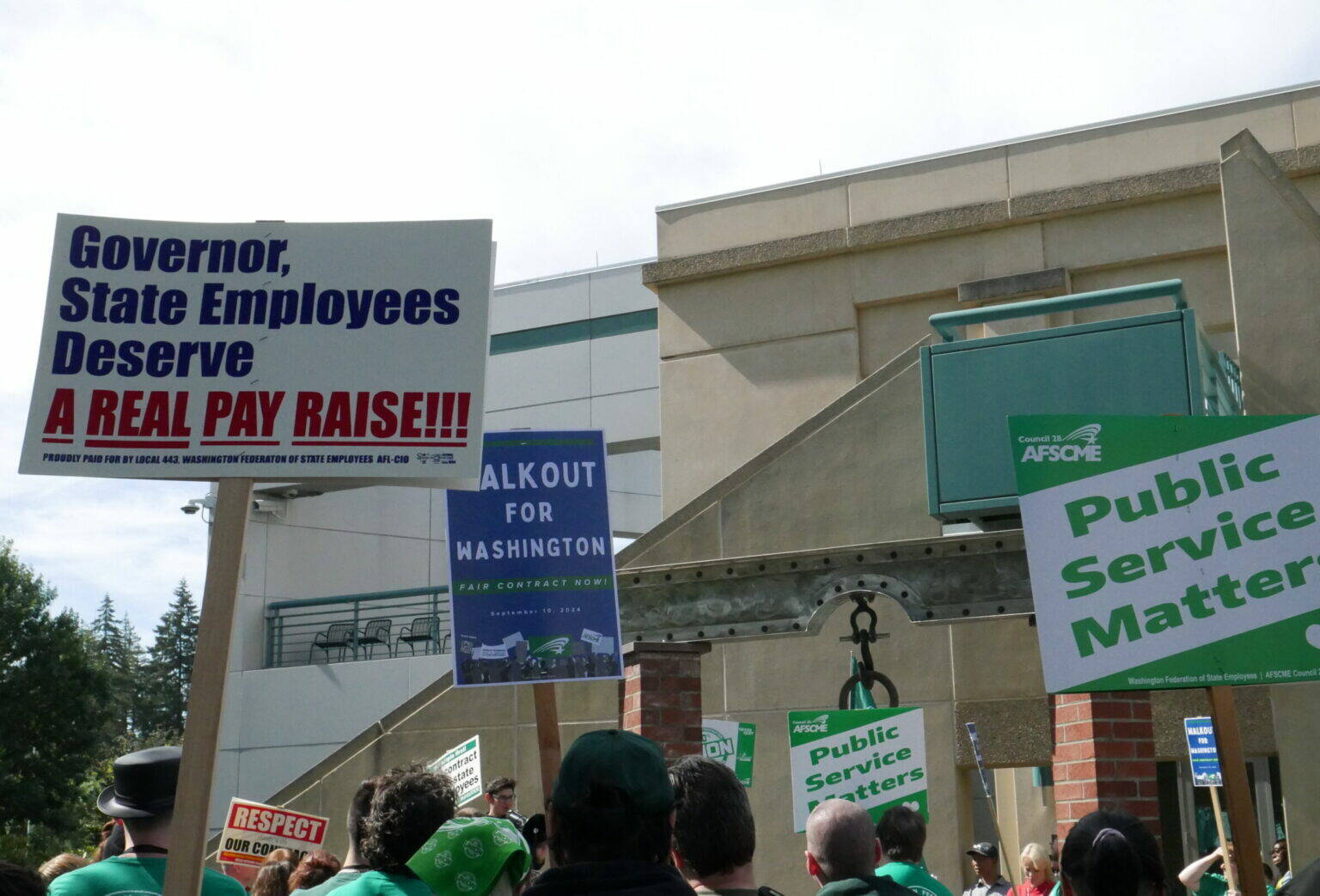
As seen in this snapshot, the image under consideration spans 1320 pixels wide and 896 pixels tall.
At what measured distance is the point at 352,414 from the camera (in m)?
4.32

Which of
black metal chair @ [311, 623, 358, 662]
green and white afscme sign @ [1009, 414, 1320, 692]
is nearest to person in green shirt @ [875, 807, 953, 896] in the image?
green and white afscme sign @ [1009, 414, 1320, 692]

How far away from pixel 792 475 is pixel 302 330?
31.4ft

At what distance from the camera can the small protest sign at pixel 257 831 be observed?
29.0ft

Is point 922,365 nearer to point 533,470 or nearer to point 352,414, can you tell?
point 533,470

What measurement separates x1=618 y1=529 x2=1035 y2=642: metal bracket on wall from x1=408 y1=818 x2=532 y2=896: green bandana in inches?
118

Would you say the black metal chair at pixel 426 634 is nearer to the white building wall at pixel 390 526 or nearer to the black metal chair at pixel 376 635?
the black metal chair at pixel 376 635

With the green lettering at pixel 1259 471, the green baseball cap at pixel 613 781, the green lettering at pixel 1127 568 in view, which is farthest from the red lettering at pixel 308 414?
the green lettering at pixel 1259 471

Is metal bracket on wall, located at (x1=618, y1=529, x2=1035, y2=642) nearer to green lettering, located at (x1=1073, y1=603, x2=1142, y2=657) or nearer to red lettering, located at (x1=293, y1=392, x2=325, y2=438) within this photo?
green lettering, located at (x1=1073, y1=603, x2=1142, y2=657)

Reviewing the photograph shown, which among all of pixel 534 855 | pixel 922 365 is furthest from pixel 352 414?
pixel 922 365

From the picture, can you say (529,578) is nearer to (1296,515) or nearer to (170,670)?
(1296,515)

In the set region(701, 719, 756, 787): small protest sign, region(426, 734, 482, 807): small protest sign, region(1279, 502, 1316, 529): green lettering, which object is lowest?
region(426, 734, 482, 807): small protest sign

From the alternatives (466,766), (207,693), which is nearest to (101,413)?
(207,693)

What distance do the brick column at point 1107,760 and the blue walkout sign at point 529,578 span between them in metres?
2.31

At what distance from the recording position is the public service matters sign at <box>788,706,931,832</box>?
841cm
